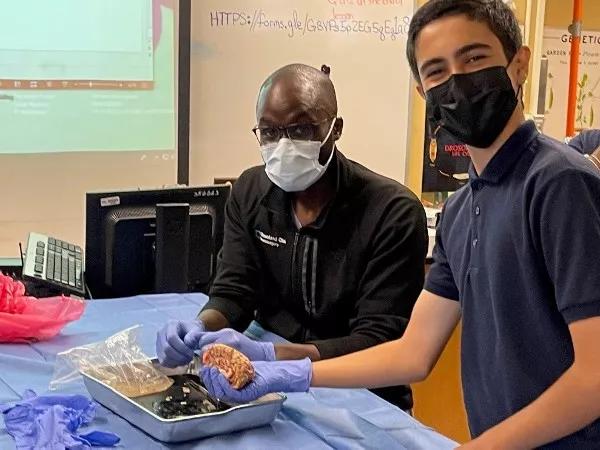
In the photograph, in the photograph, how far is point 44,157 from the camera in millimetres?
3057

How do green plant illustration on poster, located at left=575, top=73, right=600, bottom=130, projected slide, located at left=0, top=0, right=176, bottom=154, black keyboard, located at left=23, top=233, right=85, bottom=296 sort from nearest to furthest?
1. black keyboard, located at left=23, top=233, right=85, bottom=296
2. projected slide, located at left=0, top=0, right=176, bottom=154
3. green plant illustration on poster, located at left=575, top=73, right=600, bottom=130

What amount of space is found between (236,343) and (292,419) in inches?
8.0

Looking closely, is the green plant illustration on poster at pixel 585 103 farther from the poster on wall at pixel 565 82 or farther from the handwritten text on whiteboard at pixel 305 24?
the handwritten text on whiteboard at pixel 305 24

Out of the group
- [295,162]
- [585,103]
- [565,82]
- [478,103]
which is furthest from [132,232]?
[585,103]

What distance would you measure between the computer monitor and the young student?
99cm

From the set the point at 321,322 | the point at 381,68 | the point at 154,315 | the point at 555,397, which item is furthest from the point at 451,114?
the point at 381,68

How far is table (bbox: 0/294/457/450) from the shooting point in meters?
1.33

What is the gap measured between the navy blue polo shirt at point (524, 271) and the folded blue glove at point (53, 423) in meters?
0.60

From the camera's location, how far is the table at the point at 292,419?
1.33 m

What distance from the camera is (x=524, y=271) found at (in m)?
1.14

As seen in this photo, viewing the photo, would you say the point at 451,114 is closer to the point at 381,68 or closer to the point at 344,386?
the point at 344,386

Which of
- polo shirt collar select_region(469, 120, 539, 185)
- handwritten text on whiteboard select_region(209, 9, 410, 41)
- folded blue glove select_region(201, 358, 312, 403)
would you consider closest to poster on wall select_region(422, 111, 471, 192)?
handwritten text on whiteboard select_region(209, 9, 410, 41)

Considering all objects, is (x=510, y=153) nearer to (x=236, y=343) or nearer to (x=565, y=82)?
(x=236, y=343)

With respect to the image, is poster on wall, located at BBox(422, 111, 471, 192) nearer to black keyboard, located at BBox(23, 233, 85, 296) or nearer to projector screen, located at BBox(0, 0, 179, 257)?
projector screen, located at BBox(0, 0, 179, 257)
